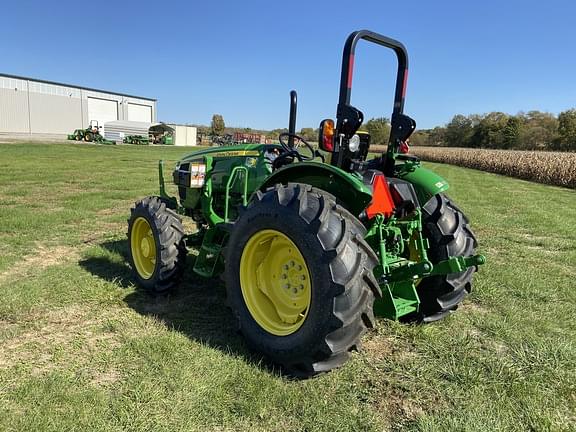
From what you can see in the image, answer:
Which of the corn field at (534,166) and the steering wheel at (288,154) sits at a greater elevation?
the steering wheel at (288,154)

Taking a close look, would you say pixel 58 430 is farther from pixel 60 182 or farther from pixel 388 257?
pixel 60 182

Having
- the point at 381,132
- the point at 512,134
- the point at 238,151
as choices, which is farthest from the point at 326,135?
the point at 512,134

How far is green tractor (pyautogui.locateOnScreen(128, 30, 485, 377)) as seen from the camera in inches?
107

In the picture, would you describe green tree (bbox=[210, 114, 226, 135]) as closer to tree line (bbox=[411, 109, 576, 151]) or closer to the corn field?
tree line (bbox=[411, 109, 576, 151])

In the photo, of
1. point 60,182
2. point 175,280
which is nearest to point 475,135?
point 60,182

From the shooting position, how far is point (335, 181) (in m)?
3.31

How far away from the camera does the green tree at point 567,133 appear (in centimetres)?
4828

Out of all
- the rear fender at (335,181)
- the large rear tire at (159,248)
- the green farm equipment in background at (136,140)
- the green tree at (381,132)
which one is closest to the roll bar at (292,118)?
the green tree at (381,132)

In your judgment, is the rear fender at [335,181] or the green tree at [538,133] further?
the green tree at [538,133]

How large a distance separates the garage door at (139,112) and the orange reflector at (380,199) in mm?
77178

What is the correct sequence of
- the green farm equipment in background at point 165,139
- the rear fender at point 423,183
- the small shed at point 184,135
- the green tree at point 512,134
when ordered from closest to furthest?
the rear fender at point 423,183
the green tree at point 512,134
the green farm equipment in background at point 165,139
the small shed at point 184,135

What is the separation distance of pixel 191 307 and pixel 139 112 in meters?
79.3

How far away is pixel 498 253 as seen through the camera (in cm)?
651

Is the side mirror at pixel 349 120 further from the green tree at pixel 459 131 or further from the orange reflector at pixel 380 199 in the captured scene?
the green tree at pixel 459 131
